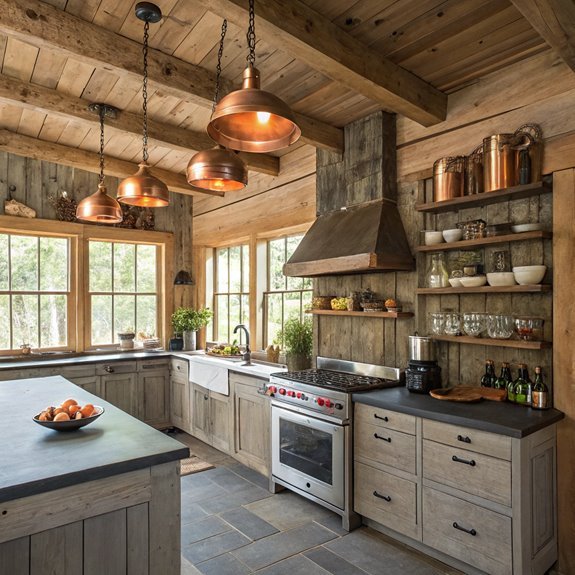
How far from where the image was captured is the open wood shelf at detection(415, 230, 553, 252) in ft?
8.43

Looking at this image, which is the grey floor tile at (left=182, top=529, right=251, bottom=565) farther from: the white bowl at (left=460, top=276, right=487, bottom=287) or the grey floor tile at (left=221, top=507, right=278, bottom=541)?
the white bowl at (left=460, top=276, right=487, bottom=287)

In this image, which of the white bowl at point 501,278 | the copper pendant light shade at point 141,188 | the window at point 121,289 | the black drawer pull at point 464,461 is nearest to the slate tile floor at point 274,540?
the black drawer pull at point 464,461

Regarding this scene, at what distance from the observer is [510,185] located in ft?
8.81

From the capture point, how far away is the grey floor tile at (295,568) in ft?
8.38

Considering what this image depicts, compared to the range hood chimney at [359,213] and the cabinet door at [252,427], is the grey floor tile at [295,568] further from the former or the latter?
the range hood chimney at [359,213]

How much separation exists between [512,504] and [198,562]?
174 centimetres

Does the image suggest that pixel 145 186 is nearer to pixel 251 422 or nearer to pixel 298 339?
pixel 298 339

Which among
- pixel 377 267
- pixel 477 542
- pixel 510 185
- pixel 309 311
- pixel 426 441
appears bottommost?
pixel 477 542

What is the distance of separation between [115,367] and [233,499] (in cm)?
210

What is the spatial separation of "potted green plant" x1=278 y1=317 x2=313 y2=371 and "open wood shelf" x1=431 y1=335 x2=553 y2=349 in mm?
1285

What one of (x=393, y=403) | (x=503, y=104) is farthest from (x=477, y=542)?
(x=503, y=104)

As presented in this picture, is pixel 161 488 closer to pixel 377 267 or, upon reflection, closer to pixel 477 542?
pixel 477 542

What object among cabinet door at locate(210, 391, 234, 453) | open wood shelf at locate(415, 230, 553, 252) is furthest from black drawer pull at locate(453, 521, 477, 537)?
cabinet door at locate(210, 391, 234, 453)

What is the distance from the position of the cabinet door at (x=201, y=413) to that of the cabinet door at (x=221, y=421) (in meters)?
0.08
